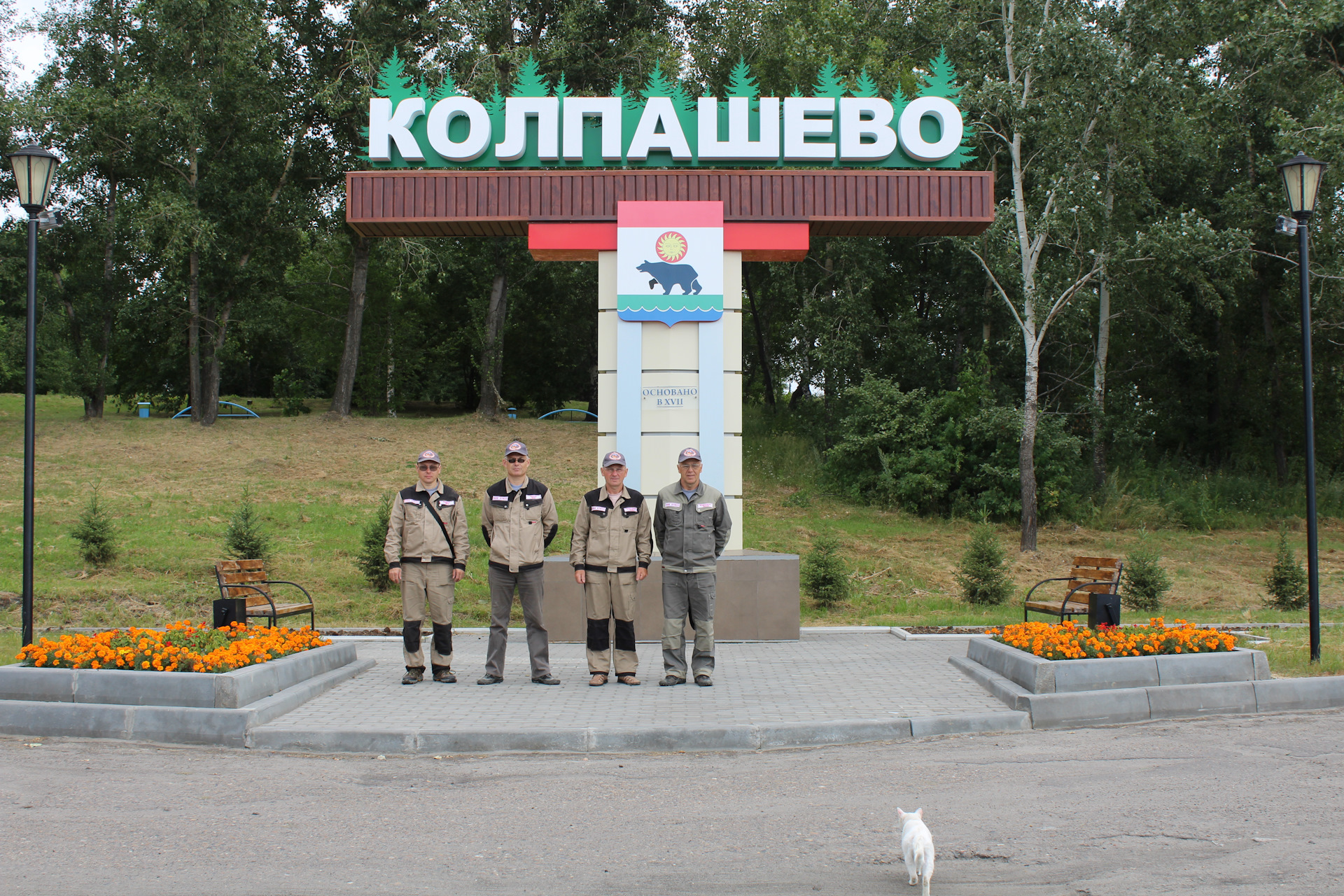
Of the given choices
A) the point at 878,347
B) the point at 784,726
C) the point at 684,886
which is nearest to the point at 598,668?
the point at 784,726

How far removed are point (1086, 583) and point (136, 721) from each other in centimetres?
935

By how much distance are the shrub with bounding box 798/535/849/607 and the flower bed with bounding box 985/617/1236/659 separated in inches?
254

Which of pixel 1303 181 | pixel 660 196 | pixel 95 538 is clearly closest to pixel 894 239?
pixel 660 196

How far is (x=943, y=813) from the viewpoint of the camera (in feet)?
17.0

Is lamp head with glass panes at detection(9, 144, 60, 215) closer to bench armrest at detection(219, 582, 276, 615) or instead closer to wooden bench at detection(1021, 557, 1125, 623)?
bench armrest at detection(219, 582, 276, 615)

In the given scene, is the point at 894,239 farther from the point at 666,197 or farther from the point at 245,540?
the point at 245,540

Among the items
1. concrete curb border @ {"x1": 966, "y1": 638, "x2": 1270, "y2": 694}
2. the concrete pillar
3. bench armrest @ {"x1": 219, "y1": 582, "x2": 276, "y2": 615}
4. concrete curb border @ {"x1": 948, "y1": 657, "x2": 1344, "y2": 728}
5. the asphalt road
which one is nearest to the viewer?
the asphalt road

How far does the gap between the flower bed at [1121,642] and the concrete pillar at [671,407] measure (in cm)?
417

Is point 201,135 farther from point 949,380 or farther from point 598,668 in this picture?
point 598,668

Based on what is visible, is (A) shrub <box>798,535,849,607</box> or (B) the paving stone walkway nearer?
(B) the paving stone walkway

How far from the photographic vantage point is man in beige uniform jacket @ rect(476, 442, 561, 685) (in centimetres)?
852

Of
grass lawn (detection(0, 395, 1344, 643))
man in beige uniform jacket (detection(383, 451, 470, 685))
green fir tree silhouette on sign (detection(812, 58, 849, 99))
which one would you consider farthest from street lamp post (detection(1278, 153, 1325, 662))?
man in beige uniform jacket (detection(383, 451, 470, 685))

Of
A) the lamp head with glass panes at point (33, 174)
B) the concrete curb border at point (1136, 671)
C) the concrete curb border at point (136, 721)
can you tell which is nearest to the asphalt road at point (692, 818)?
the concrete curb border at point (136, 721)

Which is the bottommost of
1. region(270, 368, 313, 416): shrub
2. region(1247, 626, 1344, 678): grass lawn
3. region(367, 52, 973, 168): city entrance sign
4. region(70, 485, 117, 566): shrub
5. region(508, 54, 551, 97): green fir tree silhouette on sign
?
region(1247, 626, 1344, 678): grass lawn
